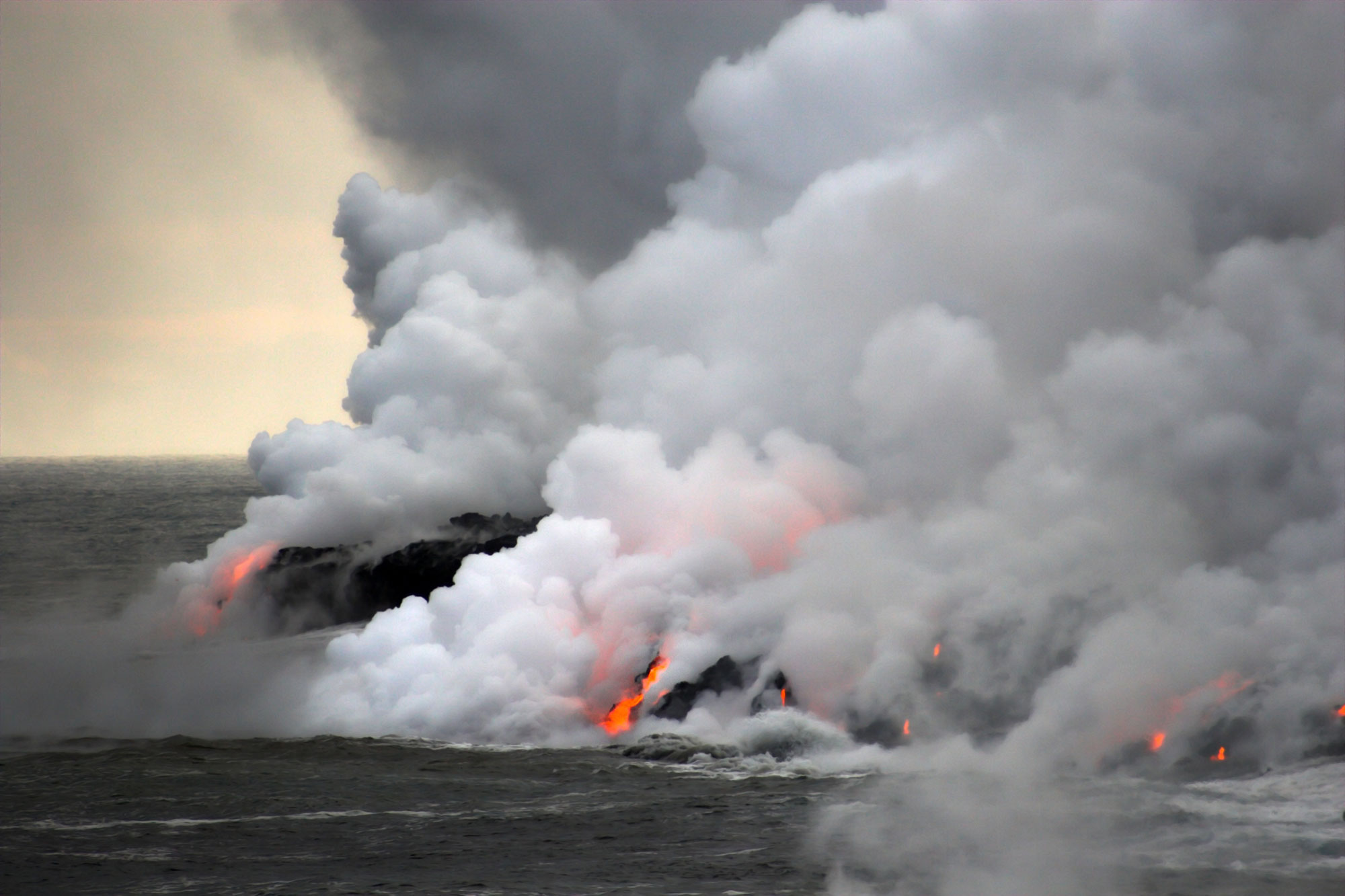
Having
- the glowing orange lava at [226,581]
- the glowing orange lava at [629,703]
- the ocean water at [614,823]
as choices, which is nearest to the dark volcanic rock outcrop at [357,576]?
the glowing orange lava at [226,581]

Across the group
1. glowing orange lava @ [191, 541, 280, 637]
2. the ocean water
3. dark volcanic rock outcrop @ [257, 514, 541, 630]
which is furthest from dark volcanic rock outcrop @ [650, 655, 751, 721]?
glowing orange lava @ [191, 541, 280, 637]

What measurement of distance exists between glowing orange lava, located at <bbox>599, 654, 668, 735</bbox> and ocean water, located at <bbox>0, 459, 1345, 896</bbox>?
288cm

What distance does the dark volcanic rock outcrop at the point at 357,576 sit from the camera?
72250 millimetres

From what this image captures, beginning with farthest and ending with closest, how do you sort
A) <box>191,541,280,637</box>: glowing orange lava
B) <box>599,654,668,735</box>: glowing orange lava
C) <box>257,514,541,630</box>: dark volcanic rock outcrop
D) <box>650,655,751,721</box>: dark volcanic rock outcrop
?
<box>191,541,280,637</box>: glowing orange lava → <box>257,514,541,630</box>: dark volcanic rock outcrop → <box>599,654,668,735</box>: glowing orange lava → <box>650,655,751,721</box>: dark volcanic rock outcrop

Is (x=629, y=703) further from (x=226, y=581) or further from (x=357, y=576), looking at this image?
(x=226, y=581)

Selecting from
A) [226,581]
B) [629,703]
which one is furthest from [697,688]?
[226,581]

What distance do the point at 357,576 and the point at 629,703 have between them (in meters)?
30.2

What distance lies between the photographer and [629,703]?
49375 millimetres

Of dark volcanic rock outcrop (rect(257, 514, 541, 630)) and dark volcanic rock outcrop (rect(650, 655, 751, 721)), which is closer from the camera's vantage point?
dark volcanic rock outcrop (rect(650, 655, 751, 721))

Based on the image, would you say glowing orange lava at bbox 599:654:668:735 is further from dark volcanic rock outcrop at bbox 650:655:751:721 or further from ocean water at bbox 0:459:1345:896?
ocean water at bbox 0:459:1345:896

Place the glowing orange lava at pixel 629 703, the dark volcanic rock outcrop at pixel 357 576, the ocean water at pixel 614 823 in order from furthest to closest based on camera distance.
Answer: the dark volcanic rock outcrop at pixel 357 576 → the glowing orange lava at pixel 629 703 → the ocean water at pixel 614 823

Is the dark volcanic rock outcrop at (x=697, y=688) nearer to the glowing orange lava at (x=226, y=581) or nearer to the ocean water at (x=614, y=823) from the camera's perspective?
the ocean water at (x=614, y=823)

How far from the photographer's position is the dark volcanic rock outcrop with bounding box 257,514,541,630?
72250 mm

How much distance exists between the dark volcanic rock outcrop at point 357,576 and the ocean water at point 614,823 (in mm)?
24443
